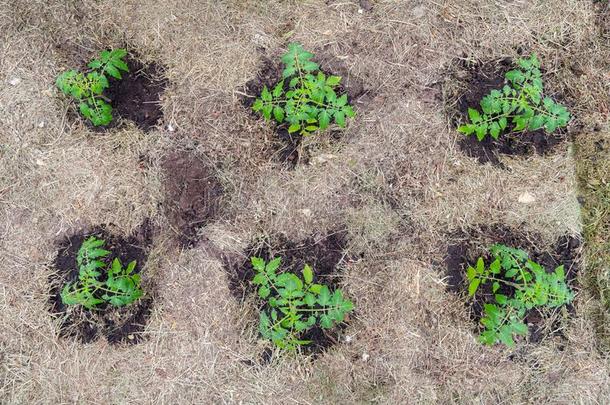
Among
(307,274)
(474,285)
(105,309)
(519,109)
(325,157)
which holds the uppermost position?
(519,109)

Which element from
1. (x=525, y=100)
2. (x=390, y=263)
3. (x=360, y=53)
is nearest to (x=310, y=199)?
(x=390, y=263)

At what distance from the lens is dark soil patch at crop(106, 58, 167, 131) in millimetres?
2635

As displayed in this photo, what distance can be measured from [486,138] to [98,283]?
2324 millimetres

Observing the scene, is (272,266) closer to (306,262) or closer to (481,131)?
(306,262)

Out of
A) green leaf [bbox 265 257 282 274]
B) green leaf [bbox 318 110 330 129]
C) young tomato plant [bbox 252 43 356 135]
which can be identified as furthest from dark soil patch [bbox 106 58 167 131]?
green leaf [bbox 265 257 282 274]

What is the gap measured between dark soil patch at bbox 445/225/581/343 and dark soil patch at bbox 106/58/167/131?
74.6 inches

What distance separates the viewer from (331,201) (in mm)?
2605

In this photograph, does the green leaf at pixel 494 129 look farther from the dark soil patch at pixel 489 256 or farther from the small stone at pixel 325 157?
the small stone at pixel 325 157

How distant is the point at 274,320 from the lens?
243cm

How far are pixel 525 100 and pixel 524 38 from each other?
0.45 meters

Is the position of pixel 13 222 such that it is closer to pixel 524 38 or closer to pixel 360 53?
pixel 360 53

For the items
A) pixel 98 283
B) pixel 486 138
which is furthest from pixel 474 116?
pixel 98 283

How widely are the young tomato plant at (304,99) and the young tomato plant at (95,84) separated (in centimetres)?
83

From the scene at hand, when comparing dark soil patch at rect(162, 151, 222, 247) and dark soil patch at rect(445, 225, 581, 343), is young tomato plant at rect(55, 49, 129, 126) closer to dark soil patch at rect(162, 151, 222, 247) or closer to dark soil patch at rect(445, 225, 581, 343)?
dark soil patch at rect(162, 151, 222, 247)
